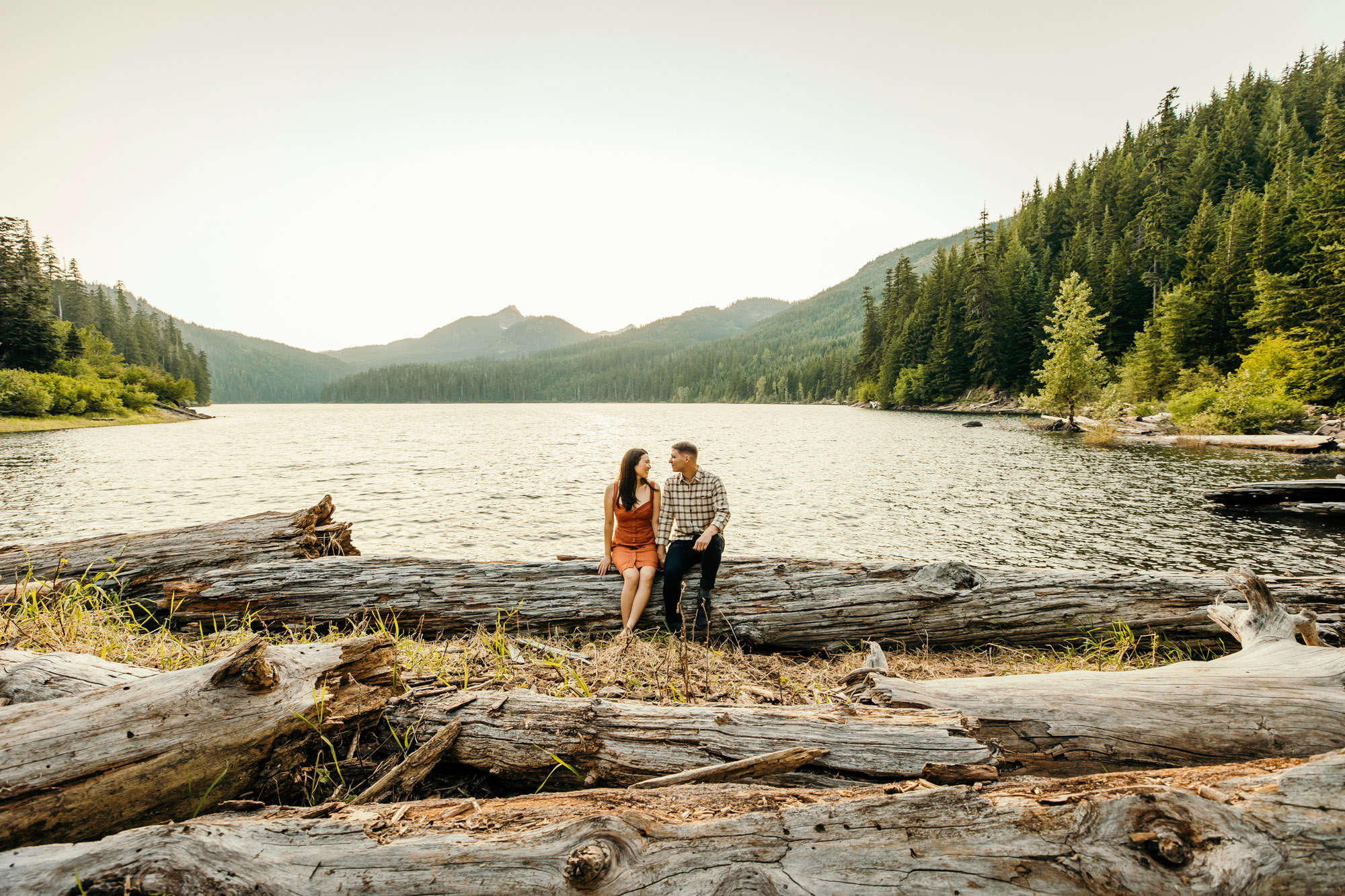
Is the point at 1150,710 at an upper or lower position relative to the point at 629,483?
lower

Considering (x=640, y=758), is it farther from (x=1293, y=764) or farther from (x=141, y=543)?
(x=141, y=543)

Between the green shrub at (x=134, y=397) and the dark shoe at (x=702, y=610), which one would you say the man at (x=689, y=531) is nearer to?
the dark shoe at (x=702, y=610)

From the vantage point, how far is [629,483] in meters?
6.34

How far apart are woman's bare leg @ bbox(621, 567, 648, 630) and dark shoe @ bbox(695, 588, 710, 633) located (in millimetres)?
584

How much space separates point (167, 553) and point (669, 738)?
701 centimetres

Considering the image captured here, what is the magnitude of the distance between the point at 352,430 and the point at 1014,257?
81.4 metres

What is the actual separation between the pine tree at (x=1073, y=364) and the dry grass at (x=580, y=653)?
41266 mm

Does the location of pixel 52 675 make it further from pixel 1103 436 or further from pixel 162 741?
pixel 1103 436

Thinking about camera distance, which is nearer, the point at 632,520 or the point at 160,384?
the point at 632,520

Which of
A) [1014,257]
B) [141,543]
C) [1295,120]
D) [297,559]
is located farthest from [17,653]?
[1295,120]

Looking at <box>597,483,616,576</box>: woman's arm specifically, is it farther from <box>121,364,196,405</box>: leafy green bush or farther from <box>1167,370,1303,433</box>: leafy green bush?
<box>121,364,196,405</box>: leafy green bush

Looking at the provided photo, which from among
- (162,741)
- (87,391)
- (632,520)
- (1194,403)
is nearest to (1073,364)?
(1194,403)

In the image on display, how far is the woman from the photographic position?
625cm

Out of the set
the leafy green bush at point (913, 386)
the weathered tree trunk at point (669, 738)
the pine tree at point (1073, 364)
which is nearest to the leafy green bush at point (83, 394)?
the weathered tree trunk at point (669, 738)
